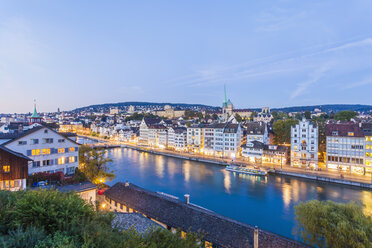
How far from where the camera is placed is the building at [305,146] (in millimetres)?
38000

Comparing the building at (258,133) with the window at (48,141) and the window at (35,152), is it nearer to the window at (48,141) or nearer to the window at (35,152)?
the window at (48,141)

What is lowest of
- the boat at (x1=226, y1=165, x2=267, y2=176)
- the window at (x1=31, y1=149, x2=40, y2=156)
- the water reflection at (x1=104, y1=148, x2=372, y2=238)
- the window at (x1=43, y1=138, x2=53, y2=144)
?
the water reflection at (x1=104, y1=148, x2=372, y2=238)

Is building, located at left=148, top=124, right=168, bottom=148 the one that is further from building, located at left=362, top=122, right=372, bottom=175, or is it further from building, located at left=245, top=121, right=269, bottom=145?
building, located at left=362, top=122, right=372, bottom=175

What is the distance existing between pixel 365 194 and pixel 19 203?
3373 centimetres

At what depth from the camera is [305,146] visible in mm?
38969

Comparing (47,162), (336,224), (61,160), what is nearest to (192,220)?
(336,224)

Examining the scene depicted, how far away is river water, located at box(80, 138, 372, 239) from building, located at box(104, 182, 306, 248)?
7965 mm

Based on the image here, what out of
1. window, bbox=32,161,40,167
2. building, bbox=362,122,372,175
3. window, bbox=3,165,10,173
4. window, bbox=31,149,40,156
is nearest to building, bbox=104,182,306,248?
window, bbox=32,161,40,167

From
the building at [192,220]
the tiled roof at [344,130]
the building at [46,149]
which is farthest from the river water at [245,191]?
the building at [46,149]

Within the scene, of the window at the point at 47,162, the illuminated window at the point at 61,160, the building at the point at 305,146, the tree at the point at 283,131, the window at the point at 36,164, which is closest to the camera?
the window at the point at 36,164

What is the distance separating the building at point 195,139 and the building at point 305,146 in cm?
2295

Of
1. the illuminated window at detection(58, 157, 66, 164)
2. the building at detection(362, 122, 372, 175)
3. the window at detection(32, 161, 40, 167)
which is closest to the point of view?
the window at detection(32, 161, 40, 167)

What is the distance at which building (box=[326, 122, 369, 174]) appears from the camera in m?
33.5

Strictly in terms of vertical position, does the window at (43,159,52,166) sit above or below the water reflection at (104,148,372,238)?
above
